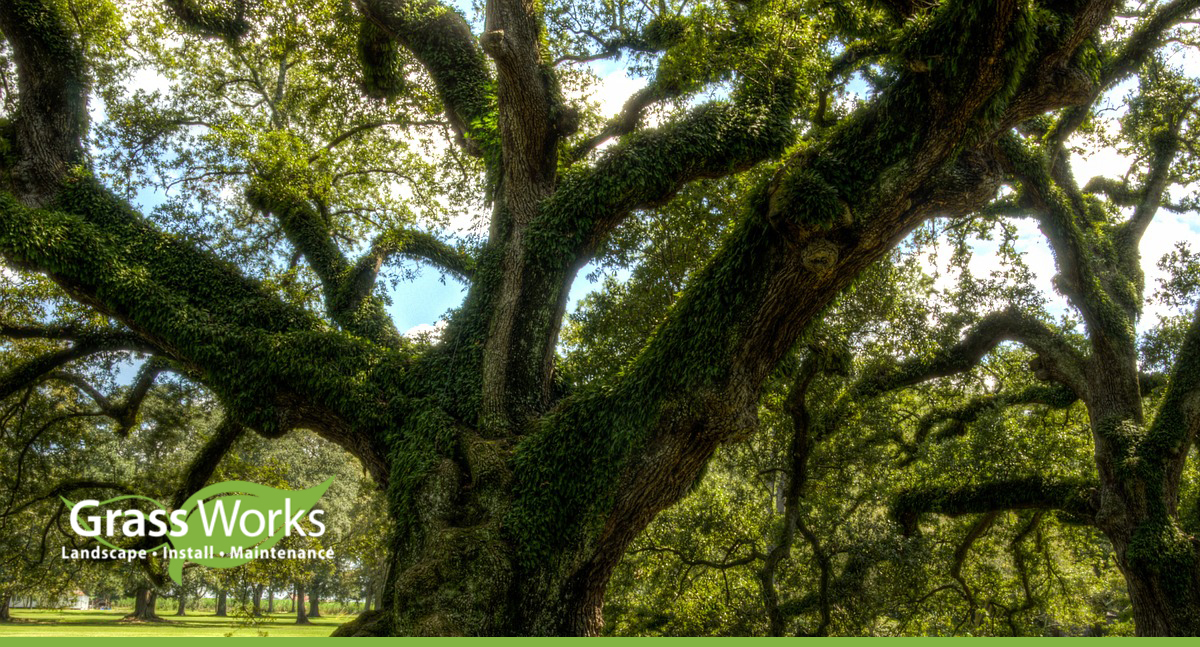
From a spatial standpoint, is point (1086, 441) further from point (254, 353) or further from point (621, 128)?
point (254, 353)

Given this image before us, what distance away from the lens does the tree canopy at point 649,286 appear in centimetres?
557

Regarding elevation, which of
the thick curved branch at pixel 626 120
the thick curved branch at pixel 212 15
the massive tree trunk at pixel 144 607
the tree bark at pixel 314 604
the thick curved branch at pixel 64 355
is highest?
the thick curved branch at pixel 212 15

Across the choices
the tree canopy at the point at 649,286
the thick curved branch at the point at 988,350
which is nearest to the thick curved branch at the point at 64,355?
the tree canopy at the point at 649,286

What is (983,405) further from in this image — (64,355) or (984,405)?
(64,355)

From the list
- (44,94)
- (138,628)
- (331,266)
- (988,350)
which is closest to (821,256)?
(331,266)

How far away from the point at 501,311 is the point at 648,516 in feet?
8.66

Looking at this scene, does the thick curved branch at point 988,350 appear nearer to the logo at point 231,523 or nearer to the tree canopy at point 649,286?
the tree canopy at point 649,286

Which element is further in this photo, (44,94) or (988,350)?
(988,350)

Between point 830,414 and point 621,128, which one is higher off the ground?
point 621,128

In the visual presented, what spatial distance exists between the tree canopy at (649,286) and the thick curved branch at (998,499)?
4 centimetres

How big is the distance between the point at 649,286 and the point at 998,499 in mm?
6117

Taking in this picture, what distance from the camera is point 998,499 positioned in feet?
32.4

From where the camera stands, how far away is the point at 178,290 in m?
7.21

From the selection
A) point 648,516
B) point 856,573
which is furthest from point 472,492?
point 856,573
